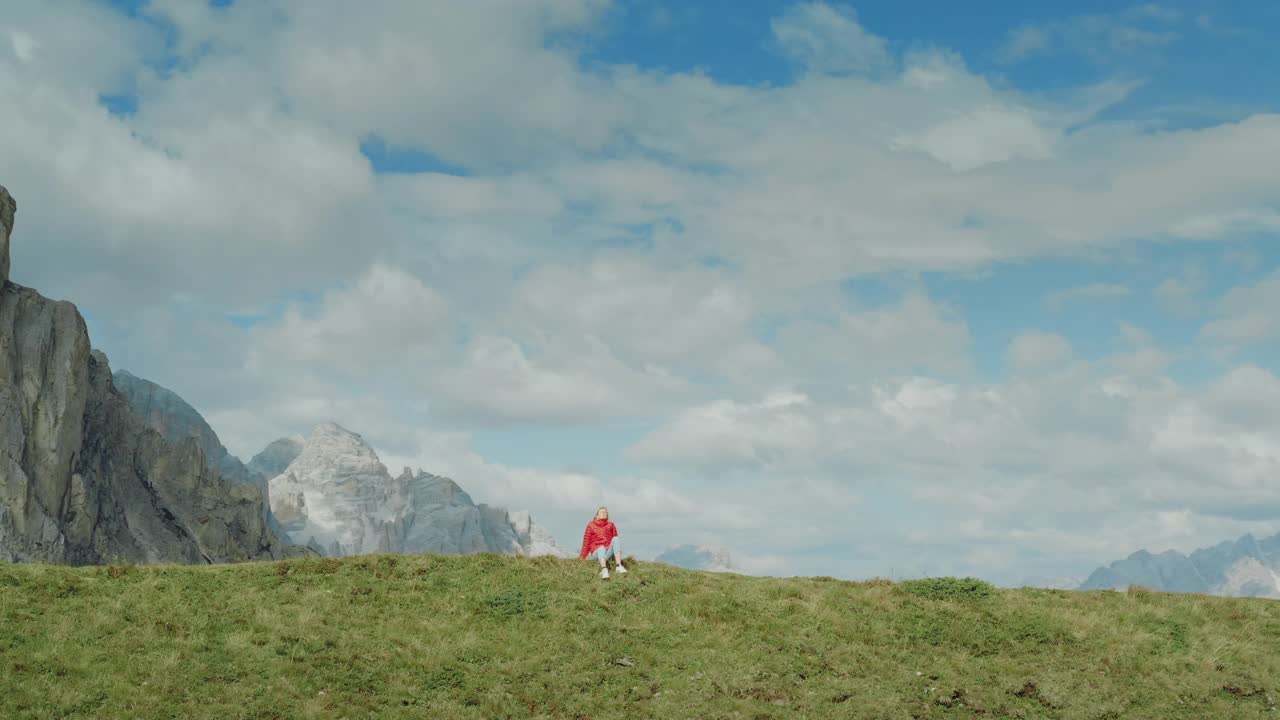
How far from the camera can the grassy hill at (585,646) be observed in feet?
75.6

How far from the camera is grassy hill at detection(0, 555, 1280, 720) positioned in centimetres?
2303

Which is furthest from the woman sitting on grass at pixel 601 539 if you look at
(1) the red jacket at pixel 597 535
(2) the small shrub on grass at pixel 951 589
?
(2) the small shrub on grass at pixel 951 589

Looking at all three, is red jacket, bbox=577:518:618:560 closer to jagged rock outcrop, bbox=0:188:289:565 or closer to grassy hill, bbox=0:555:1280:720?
grassy hill, bbox=0:555:1280:720

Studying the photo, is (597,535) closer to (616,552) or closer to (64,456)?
(616,552)

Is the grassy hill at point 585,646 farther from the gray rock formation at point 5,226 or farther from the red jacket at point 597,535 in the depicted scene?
the gray rock formation at point 5,226

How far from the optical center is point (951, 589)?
32125mm

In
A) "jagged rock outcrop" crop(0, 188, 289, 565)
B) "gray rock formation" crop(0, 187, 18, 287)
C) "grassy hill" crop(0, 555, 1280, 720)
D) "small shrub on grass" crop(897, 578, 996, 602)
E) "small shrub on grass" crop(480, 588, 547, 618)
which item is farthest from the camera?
"gray rock formation" crop(0, 187, 18, 287)

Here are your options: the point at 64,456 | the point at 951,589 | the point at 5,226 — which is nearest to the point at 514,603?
the point at 951,589

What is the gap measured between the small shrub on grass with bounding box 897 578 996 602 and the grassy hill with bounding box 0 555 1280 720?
88 mm

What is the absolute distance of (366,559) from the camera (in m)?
32.2

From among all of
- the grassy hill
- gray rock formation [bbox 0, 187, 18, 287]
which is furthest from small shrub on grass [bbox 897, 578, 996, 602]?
gray rock formation [bbox 0, 187, 18, 287]

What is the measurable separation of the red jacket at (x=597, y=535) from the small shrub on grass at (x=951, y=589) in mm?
9437

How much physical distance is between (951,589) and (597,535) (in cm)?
1122

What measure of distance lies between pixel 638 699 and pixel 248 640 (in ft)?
31.6
